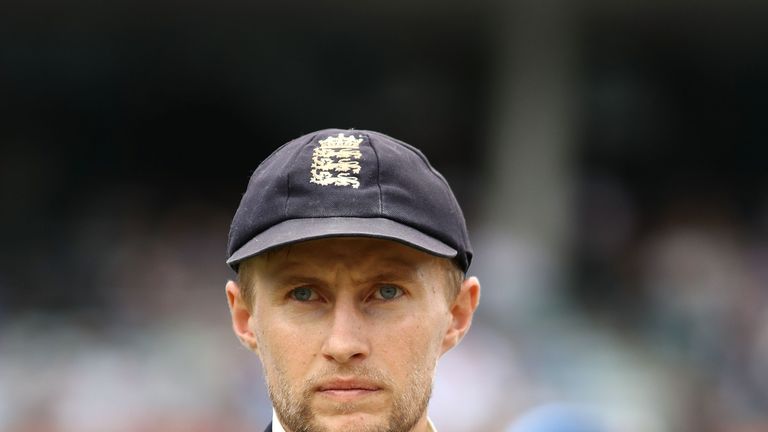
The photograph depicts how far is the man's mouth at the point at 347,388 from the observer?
2.49m

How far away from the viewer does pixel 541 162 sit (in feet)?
34.9

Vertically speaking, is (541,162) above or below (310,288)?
below

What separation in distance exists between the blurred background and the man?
11.8 feet

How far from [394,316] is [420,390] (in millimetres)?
152

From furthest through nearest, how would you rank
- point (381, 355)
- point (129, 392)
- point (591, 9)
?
point (591, 9) < point (129, 392) < point (381, 355)

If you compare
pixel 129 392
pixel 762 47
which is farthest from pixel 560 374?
pixel 762 47

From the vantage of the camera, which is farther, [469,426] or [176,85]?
[176,85]

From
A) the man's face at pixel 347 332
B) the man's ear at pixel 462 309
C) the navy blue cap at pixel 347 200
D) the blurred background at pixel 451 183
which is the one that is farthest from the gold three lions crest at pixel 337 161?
the blurred background at pixel 451 183

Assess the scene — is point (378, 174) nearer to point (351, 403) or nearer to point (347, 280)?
point (347, 280)

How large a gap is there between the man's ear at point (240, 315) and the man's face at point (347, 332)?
83mm

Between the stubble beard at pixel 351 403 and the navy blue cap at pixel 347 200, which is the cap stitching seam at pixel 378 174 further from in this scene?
the stubble beard at pixel 351 403

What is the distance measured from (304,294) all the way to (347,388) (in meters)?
0.20

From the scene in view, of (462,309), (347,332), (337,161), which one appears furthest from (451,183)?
(347,332)

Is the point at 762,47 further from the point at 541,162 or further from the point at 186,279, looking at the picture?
the point at 186,279
